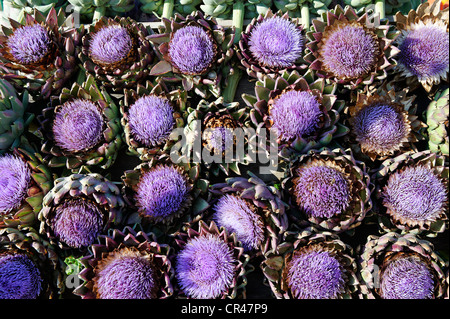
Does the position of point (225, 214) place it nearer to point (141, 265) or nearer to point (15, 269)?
point (141, 265)

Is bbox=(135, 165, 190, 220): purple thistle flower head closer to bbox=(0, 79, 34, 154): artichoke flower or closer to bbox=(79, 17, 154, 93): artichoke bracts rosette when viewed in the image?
bbox=(79, 17, 154, 93): artichoke bracts rosette

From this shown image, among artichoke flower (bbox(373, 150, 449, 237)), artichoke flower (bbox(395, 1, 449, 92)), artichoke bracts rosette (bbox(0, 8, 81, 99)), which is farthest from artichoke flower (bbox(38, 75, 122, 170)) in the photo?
artichoke flower (bbox(395, 1, 449, 92))

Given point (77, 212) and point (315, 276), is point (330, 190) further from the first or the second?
point (77, 212)

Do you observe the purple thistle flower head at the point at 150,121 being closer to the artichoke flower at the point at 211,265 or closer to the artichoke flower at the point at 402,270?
the artichoke flower at the point at 211,265

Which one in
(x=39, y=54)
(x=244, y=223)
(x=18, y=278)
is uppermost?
(x=39, y=54)

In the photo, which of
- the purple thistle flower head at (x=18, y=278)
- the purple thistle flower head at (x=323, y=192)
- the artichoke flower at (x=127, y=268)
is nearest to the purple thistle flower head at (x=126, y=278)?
the artichoke flower at (x=127, y=268)

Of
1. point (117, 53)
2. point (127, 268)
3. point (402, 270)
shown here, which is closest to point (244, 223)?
point (127, 268)
